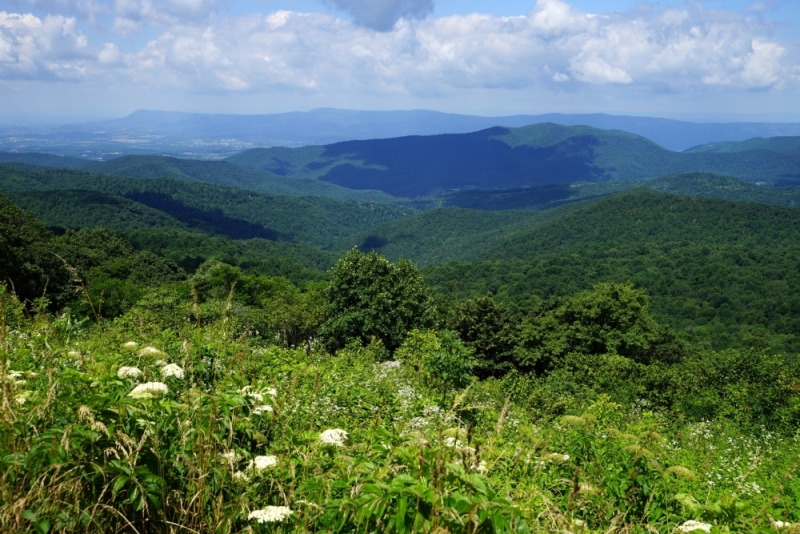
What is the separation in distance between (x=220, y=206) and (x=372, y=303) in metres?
169

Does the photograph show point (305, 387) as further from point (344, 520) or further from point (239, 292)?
point (239, 292)

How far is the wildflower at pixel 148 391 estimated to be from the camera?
8.55ft

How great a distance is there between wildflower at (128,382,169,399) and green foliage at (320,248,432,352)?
20.8 meters

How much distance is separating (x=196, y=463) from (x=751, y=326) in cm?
6229

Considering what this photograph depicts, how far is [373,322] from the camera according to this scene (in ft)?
78.2

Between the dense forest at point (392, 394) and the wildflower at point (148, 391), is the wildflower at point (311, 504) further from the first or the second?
the wildflower at point (148, 391)

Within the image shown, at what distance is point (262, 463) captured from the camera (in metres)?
2.42

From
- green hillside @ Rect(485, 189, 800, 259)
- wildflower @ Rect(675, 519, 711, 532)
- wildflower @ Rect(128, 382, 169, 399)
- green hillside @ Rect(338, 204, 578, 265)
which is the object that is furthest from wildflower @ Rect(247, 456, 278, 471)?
green hillside @ Rect(338, 204, 578, 265)

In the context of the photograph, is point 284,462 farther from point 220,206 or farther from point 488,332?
point 220,206

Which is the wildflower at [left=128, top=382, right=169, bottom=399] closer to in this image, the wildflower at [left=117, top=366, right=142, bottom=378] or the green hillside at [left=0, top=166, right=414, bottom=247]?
the wildflower at [left=117, top=366, right=142, bottom=378]

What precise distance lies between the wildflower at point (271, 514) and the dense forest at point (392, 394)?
0.05ft

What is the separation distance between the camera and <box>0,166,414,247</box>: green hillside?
16000cm

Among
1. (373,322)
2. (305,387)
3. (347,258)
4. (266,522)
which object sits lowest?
(373,322)

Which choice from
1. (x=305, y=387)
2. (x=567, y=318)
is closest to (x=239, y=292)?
(x=567, y=318)
